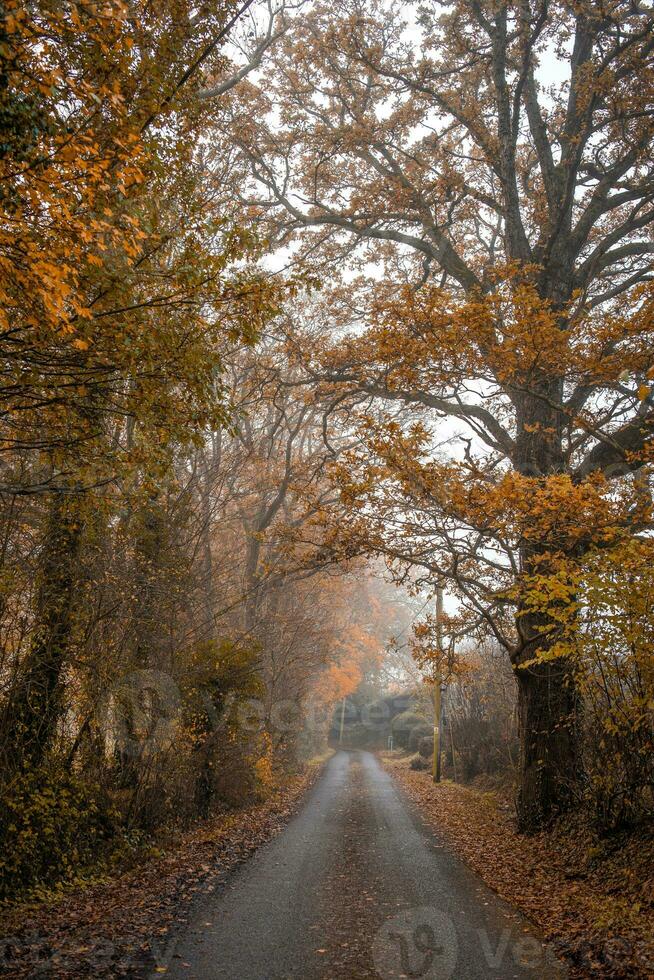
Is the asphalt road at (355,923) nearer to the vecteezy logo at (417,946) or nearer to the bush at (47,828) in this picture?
the vecteezy logo at (417,946)

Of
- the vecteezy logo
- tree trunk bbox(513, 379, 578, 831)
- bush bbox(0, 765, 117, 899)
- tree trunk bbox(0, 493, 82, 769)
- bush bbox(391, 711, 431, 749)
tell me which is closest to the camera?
the vecteezy logo

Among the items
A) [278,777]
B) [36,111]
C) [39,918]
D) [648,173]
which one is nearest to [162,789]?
[39,918]

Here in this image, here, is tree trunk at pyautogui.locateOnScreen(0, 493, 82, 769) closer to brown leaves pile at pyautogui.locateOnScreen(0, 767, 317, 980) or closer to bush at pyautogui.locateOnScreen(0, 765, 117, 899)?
bush at pyautogui.locateOnScreen(0, 765, 117, 899)

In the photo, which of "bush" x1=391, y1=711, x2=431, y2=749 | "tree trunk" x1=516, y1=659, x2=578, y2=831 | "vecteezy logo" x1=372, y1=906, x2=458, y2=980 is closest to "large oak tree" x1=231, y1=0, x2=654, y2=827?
"tree trunk" x1=516, y1=659, x2=578, y2=831

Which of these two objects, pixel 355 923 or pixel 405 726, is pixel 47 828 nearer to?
pixel 355 923

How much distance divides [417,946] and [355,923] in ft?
2.72

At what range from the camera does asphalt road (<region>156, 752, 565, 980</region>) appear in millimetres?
4910

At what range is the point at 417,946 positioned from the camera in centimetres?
544

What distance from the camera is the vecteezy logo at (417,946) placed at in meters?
4.89

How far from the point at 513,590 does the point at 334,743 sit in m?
46.4

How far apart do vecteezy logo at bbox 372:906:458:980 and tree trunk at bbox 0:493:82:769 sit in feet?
13.3

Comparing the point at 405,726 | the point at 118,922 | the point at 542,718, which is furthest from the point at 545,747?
the point at 405,726

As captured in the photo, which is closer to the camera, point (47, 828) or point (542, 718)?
point (47, 828)

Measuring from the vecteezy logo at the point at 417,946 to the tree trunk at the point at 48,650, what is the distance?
4052 mm
